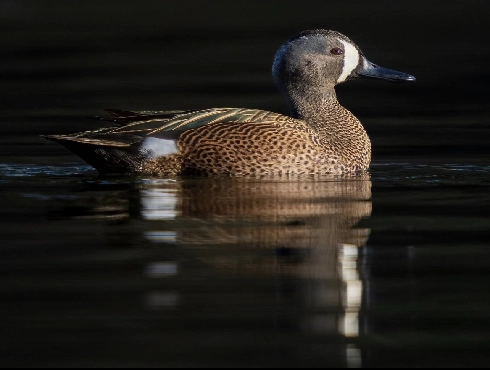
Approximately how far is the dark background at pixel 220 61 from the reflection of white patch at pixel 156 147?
1294 millimetres

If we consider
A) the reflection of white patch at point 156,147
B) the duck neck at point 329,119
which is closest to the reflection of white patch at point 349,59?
the duck neck at point 329,119

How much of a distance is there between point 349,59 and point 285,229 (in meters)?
3.29

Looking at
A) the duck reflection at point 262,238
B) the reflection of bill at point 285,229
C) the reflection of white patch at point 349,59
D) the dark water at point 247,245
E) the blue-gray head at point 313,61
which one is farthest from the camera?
the reflection of white patch at point 349,59

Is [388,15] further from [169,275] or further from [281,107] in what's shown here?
[169,275]

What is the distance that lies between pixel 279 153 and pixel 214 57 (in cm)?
740

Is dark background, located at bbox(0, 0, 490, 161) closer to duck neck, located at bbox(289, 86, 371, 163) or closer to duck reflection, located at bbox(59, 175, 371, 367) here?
duck neck, located at bbox(289, 86, 371, 163)

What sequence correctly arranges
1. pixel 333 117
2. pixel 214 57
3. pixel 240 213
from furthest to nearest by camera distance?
pixel 214 57, pixel 333 117, pixel 240 213

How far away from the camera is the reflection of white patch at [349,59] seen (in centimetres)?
1079

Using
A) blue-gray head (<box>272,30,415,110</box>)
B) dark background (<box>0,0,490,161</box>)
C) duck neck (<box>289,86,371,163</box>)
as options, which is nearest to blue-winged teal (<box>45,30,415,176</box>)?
duck neck (<box>289,86,371,163</box>)

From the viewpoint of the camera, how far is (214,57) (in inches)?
674

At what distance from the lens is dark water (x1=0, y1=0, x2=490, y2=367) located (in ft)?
18.3

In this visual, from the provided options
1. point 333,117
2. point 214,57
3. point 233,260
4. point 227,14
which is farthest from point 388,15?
point 233,260

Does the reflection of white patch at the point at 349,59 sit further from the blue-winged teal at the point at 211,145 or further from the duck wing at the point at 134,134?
the duck wing at the point at 134,134

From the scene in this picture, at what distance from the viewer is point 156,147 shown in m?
9.85
